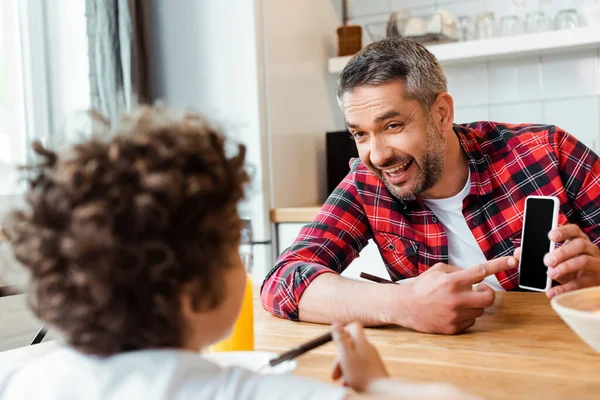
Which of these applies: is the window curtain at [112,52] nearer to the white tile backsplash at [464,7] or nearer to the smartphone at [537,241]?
the white tile backsplash at [464,7]

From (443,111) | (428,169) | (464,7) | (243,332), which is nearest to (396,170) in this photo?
(428,169)

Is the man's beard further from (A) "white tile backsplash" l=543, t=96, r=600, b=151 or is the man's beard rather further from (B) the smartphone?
(A) "white tile backsplash" l=543, t=96, r=600, b=151

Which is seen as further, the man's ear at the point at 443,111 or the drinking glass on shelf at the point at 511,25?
the drinking glass on shelf at the point at 511,25

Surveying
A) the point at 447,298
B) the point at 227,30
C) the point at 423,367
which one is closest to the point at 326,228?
the point at 447,298

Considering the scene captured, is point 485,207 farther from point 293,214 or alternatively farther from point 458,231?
point 293,214

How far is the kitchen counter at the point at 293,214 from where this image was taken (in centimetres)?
264

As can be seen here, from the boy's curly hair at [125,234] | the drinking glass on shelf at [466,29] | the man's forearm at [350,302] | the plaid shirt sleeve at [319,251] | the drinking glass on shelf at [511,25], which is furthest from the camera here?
the drinking glass on shelf at [466,29]

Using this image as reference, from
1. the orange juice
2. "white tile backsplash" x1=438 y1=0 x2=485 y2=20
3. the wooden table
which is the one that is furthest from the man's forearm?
"white tile backsplash" x1=438 y1=0 x2=485 y2=20

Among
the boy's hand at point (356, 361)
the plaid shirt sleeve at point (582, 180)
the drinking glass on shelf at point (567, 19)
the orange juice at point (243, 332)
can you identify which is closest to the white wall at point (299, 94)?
the drinking glass on shelf at point (567, 19)

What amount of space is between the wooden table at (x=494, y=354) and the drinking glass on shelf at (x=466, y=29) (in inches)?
74.1

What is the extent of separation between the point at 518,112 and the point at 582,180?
1424 millimetres

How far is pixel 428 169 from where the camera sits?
161 centimetres

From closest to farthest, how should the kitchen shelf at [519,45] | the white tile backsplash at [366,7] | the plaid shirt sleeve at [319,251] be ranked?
1. the plaid shirt sleeve at [319,251]
2. the kitchen shelf at [519,45]
3. the white tile backsplash at [366,7]

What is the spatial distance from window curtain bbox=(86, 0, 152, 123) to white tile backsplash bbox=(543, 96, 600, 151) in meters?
1.67
